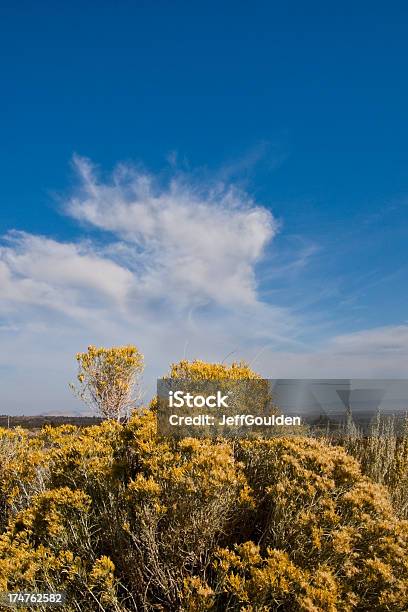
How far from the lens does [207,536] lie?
11.1 ft

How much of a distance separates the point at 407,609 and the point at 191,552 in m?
1.62

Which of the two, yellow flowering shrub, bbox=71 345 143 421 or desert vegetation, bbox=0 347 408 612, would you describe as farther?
yellow flowering shrub, bbox=71 345 143 421

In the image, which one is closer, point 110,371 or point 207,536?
point 207,536

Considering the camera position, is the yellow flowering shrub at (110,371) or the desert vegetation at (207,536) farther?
the yellow flowering shrub at (110,371)

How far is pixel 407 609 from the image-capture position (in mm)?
3080

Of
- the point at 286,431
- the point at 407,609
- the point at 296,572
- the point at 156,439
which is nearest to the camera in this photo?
the point at 296,572

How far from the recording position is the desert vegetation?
9.80 ft

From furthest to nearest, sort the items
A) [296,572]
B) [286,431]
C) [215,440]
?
[286,431]
[215,440]
[296,572]

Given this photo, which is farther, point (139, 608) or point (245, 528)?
point (245, 528)

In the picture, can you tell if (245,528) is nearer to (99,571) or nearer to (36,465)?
(99,571)

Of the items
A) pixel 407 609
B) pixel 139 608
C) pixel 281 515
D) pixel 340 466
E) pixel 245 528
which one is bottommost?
pixel 139 608

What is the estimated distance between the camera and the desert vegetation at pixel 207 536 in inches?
118

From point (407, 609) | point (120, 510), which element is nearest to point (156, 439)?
point (120, 510)

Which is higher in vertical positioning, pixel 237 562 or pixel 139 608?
pixel 237 562
